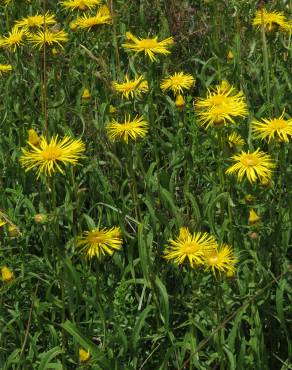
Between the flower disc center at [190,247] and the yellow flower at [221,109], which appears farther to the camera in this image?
the yellow flower at [221,109]

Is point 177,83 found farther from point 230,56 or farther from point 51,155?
point 51,155

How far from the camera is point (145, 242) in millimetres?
2100

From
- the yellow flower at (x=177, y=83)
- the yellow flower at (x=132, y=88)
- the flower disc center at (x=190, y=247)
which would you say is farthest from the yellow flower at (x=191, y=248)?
the yellow flower at (x=177, y=83)

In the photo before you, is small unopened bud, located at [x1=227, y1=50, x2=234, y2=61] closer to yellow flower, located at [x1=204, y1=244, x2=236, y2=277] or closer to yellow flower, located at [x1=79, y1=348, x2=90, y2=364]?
yellow flower, located at [x1=204, y1=244, x2=236, y2=277]

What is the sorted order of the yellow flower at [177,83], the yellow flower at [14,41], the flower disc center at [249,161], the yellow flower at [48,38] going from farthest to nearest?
the yellow flower at [14,41] → the yellow flower at [48,38] → the yellow flower at [177,83] → the flower disc center at [249,161]

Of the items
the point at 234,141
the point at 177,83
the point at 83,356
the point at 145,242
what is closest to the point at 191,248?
the point at 145,242

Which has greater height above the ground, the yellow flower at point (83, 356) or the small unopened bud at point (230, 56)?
the small unopened bud at point (230, 56)

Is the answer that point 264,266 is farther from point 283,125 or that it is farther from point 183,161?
point 183,161

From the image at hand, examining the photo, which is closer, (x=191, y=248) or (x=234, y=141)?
(x=191, y=248)

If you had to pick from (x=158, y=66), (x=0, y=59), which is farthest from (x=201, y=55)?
(x=0, y=59)

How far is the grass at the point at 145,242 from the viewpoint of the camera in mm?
2047

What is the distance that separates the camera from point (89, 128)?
2.78 metres

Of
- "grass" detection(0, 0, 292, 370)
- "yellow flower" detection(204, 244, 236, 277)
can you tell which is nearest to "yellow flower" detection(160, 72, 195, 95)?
"grass" detection(0, 0, 292, 370)

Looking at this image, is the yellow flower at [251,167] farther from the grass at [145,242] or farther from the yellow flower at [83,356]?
the yellow flower at [83,356]
